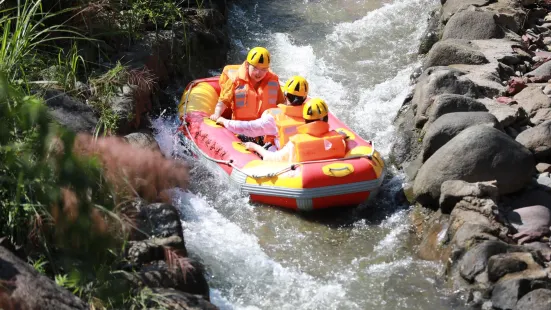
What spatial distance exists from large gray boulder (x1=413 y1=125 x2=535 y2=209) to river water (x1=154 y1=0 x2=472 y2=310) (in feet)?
1.96

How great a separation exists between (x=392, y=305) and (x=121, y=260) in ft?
6.62

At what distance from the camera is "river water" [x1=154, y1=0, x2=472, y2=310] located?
5508 millimetres

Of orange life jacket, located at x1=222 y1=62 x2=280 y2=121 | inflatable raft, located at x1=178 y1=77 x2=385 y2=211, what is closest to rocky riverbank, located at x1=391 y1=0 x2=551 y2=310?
inflatable raft, located at x1=178 y1=77 x2=385 y2=211

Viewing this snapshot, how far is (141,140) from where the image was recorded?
6566 millimetres

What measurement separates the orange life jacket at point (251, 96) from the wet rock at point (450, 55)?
1.88m

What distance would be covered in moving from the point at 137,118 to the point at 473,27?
4273mm

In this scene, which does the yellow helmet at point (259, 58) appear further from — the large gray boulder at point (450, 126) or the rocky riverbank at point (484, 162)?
the large gray boulder at point (450, 126)

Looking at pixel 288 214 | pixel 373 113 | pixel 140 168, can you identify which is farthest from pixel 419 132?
pixel 140 168

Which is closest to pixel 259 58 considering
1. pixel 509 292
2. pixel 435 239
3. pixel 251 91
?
pixel 251 91

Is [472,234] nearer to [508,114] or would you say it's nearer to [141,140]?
[508,114]

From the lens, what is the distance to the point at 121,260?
14.7 feet

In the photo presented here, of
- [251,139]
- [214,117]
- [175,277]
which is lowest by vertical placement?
[251,139]

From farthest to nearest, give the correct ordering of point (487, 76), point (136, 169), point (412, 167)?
1. point (487, 76)
2. point (412, 167)
3. point (136, 169)

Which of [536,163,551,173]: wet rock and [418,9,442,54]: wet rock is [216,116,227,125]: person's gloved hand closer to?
[536,163,551,173]: wet rock
